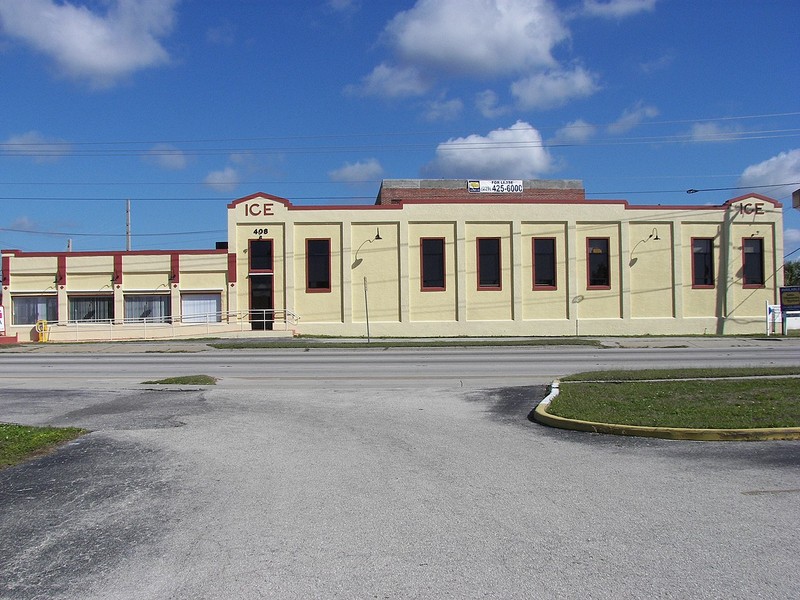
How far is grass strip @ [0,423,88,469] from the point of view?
8.68 metres

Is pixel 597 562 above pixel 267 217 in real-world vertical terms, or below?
below

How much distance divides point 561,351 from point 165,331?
68.3 feet

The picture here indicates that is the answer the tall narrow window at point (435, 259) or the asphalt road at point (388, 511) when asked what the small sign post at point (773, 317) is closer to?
the tall narrow window at point (435, 259)

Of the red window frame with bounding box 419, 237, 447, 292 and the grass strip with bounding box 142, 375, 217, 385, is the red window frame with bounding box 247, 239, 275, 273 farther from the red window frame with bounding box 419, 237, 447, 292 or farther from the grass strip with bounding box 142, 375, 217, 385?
the grass strip with bounding box 142, 375, 217, 385

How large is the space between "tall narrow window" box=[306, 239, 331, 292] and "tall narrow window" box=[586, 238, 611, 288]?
576 inches

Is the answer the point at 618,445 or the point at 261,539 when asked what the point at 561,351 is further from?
the point at 261,539

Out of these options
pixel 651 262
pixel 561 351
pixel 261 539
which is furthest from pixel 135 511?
pixel 651 262

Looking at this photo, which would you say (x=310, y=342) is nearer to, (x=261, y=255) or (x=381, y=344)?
(x=381, y=344)

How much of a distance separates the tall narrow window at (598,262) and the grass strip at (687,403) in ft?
81.4

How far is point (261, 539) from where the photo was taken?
565 cm

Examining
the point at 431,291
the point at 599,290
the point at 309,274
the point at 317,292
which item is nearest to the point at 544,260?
the point at 599,290

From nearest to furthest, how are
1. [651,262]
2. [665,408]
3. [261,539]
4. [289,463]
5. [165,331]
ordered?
1. [261,539]
2. [289,463]
3. [665,408]
4. [165,331]
5. [651,262]

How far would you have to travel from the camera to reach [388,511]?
640 cm

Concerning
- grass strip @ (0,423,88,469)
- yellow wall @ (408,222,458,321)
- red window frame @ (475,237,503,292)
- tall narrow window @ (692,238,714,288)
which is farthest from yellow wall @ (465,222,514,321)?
grass strip @ (0,423,88,469)
